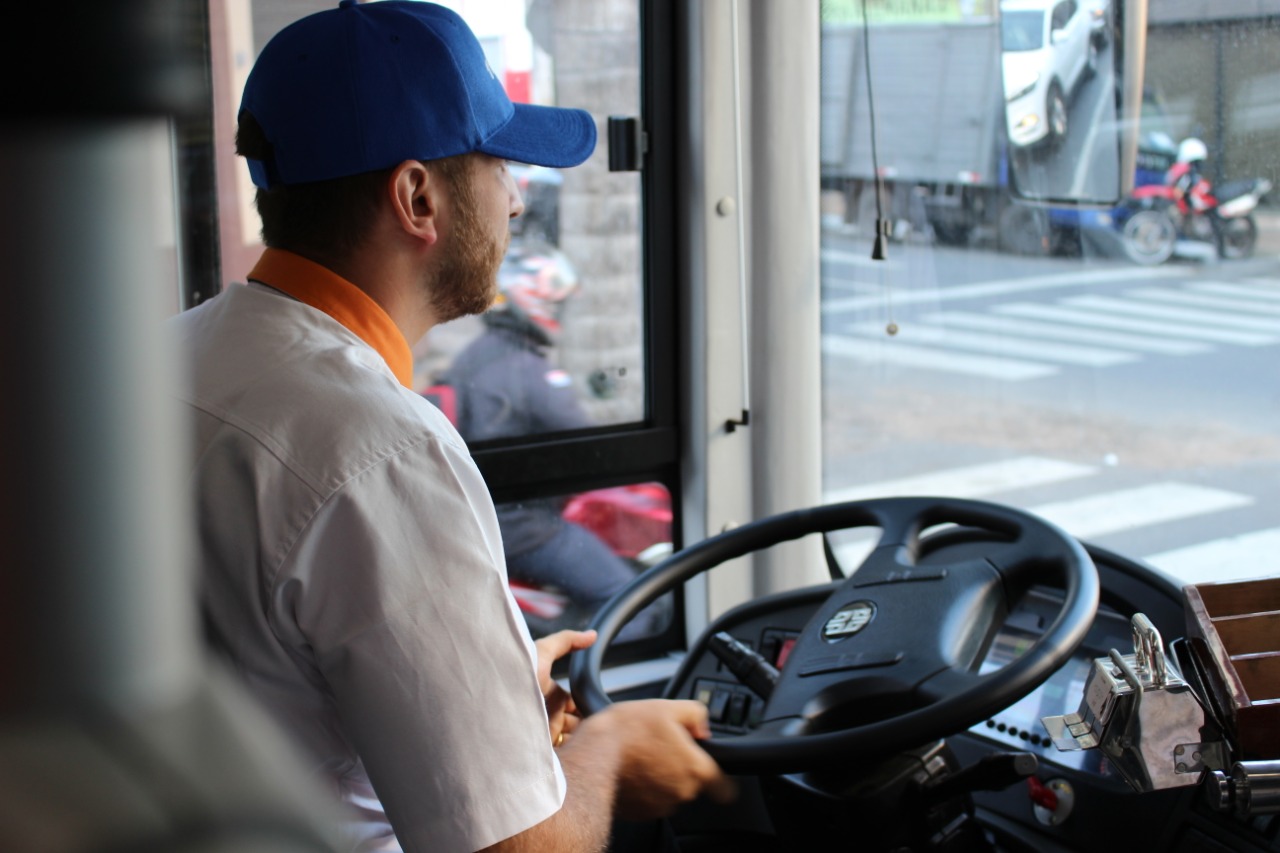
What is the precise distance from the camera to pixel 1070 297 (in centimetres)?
207

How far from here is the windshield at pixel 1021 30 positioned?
6.71 feet

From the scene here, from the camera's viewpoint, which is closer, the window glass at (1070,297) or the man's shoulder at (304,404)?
the man's shoulder at (304,404)

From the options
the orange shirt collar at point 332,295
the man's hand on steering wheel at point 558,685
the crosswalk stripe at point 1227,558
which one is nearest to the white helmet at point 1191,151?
the crosswalk stripe at point 1227,558

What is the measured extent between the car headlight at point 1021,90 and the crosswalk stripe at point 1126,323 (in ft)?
1.07

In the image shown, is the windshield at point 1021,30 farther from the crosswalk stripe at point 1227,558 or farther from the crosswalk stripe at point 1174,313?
the crosswalk stripe at point 1227,558

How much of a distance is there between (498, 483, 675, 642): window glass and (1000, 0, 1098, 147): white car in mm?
965

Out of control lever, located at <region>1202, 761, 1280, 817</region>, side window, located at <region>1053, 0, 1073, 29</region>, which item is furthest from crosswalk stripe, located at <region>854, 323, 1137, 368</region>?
control lever, located at <region>1202, 761, 1280, 817</region>

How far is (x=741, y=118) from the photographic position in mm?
2359

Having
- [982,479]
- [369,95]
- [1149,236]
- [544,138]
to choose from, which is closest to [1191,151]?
[1149,236]

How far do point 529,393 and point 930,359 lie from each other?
0.71 metres

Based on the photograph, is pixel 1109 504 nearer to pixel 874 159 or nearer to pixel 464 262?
pixel 874 159

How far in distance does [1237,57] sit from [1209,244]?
25 cm

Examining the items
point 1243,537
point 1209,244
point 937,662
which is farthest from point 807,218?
point 937,662

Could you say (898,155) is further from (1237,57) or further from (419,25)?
(419,25)
